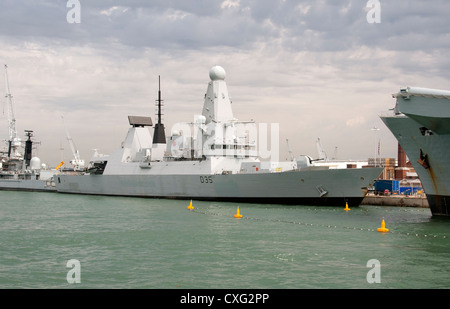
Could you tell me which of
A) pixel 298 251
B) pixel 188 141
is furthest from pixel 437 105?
pixel 188 141

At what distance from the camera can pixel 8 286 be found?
37.1 feet

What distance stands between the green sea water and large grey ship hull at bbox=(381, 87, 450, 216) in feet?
4.89

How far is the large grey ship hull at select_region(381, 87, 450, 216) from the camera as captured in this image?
1909 centimetres

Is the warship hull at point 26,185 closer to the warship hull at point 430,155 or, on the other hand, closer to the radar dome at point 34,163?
the radar dome at point 34,163

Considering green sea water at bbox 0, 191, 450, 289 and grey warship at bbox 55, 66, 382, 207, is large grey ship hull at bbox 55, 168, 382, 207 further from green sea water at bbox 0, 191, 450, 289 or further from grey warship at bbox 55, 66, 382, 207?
green sea water at bbox 0, 191, 450, 289

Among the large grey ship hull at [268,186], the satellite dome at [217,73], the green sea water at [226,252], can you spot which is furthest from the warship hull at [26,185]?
the green sea water at [226,252]

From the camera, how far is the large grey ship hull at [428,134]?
62.6 ft

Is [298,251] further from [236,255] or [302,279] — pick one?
[302,279]

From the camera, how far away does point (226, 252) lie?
15.0 metres

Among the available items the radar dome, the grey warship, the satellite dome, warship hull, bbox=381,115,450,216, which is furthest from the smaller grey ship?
warship hull, bbox=381,115,450,216

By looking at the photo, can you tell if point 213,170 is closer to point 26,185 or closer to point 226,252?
point 226,252

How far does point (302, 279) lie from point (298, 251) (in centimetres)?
341

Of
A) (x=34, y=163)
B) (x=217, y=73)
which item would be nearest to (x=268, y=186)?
(x=217, y=73)

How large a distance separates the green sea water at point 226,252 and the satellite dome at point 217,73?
1702 centimetres
